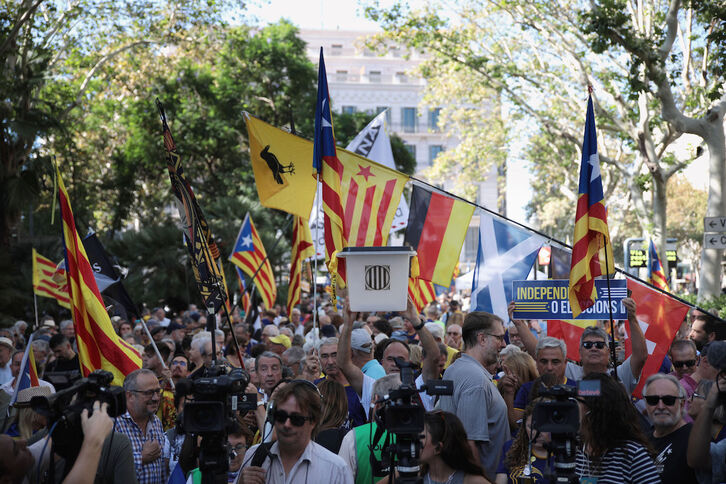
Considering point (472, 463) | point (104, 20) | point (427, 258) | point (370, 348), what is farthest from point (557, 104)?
point (472, 463)

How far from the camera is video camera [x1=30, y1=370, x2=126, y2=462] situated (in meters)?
3.77

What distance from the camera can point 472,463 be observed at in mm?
4270

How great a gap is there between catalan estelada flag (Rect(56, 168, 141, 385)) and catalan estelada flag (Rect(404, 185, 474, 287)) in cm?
329

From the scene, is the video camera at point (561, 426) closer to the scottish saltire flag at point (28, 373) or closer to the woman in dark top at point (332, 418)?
the woman in dark top at point (332, 418)

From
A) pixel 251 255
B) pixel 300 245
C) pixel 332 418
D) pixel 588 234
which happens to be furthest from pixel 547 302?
pixel 251 255

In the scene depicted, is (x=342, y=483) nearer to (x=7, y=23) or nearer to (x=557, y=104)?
(x=7, y=23)

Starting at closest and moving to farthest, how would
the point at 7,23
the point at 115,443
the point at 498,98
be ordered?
the point at 115,443 < the point at 7,23 < the point at 498,98

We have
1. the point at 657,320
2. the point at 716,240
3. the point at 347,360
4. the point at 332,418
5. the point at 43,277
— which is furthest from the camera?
the point at 43,277

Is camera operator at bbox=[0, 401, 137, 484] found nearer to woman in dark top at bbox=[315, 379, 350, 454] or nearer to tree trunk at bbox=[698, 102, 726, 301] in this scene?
woman in dark top at bbox=[315, 379, 350, 454]

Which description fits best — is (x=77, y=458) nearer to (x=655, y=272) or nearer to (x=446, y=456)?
(x=446, y=456)

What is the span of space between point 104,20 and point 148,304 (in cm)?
864

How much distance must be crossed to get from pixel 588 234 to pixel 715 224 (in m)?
7.23

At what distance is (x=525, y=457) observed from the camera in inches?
193

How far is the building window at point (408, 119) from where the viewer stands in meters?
72.1
